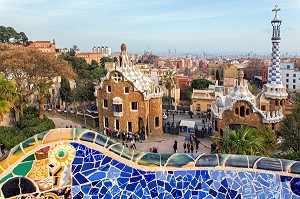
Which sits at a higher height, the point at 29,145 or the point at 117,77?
the point at 29,145

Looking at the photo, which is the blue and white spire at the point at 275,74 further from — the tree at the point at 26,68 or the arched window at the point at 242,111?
the tree at the point at 26,68

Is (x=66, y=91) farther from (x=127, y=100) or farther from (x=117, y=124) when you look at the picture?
(x=127, y=100)

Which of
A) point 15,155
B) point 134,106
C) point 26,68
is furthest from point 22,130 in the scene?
point 15,155

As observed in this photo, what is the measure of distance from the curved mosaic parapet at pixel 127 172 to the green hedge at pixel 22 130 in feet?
49.3

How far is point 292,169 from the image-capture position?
197 inches

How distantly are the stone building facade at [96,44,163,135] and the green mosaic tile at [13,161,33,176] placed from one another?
20951 millimetres

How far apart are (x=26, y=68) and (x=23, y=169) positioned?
21.6 m

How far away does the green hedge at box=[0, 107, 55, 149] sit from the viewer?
62.6ft

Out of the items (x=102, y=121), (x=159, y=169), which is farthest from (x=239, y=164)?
(x=102, y=121)

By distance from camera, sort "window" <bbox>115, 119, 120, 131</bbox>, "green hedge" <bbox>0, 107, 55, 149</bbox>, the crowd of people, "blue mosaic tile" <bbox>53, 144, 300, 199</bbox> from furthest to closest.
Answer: "window" <bbox>115, 119, 120, 131</bbox>
the crowd of people
"green hedge" <bbox>0, 107, 55, 149</bbox>
"blue mosaic tile" <bbox>53, 144, 300, 199</bbox>

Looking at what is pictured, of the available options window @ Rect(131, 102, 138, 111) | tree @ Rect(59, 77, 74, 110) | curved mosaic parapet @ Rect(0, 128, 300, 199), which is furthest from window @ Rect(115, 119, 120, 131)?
curved mosaic parapet @ Rect(0, 128, 300, 199)

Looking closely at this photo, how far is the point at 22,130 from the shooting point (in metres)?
22.0

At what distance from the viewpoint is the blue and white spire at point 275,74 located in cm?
2386

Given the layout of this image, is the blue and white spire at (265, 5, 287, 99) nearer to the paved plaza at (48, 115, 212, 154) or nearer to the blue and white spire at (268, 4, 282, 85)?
the blue and white spire at (268, 4, 282, 85)
